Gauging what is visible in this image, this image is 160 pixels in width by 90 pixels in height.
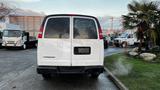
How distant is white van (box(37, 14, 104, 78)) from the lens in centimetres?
880

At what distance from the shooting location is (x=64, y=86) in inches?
361

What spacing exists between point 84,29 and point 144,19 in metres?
10.7

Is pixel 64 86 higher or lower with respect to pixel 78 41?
lower

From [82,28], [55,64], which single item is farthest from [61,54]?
[82,28]

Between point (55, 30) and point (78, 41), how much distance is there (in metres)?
0.79

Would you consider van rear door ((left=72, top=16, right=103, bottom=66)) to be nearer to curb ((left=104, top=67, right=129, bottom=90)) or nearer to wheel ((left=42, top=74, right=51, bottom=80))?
curb ((left=104, top=67, right=129, bottom=90))

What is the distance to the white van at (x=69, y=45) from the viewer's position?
880 centimetres

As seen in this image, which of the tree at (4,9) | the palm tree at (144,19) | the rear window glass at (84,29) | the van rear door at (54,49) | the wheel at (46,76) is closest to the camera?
the van rear door at (54,49)

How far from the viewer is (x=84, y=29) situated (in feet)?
29.9

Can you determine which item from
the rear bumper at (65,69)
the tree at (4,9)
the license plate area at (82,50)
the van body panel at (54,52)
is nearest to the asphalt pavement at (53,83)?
the rear bumper at (65,69)

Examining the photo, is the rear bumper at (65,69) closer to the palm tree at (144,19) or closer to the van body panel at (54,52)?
the van body panel at (54,52)

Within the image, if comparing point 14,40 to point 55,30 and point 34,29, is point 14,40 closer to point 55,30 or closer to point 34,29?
point 55,30

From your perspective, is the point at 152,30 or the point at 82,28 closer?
the point at 82,28

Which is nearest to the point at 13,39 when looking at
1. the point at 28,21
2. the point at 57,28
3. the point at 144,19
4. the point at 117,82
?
the point at 144,19
